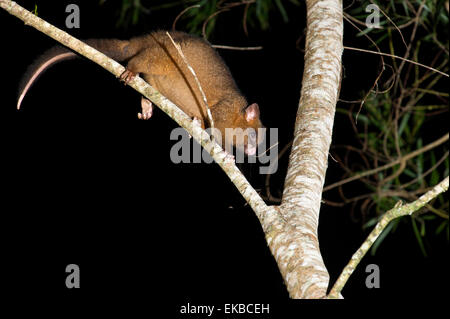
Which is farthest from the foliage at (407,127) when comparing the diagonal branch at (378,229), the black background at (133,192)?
the diagonal branch at (378,229)

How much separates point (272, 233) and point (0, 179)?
541 cm

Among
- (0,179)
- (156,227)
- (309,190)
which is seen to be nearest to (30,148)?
(0,179)

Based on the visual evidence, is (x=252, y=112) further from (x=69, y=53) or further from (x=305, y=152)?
(x=305, y=152)

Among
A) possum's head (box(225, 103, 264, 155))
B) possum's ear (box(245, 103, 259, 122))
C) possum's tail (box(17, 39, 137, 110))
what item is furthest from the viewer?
possum's head (box(225, 103, 264, 155))

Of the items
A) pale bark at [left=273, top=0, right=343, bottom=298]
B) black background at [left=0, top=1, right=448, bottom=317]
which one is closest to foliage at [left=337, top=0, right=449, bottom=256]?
black background at [left=0, top=1, right=448, bottom=317]

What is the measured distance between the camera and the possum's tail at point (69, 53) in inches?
142

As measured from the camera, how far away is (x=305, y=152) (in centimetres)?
215

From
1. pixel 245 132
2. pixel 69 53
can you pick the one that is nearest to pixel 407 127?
pixel 245 132

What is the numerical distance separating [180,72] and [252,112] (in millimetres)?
652

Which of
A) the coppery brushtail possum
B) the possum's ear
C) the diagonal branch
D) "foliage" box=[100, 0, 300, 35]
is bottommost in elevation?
the diagonal branch

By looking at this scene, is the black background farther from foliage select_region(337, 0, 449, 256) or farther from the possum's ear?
the possum's ear

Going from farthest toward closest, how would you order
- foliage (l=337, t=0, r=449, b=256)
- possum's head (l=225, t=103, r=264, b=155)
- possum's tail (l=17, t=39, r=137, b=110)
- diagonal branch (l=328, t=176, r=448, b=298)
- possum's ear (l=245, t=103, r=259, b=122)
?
1. foliage (l=337, t=0, r=449, b=256)
2. possum's head (l=225, t=103, r=264, b=155)
3. possum's ear (l=245, t=103, r=259, b=122)
4. possum's tail (l=17, t=39, r=137, b=110)
5. diagonal branch (l=328, t=176, r=448, b=298)

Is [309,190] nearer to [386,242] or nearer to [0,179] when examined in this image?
[0,179]

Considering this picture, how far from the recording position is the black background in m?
6.06
